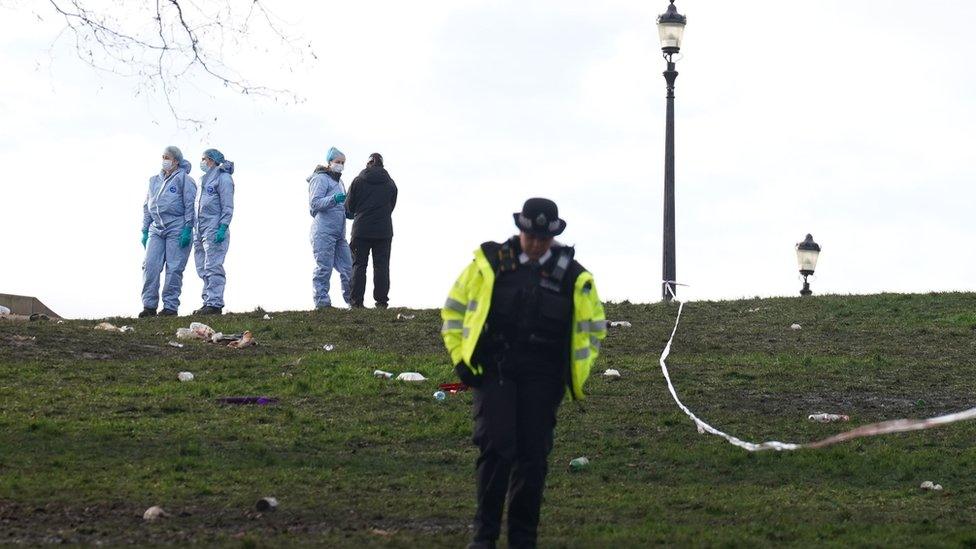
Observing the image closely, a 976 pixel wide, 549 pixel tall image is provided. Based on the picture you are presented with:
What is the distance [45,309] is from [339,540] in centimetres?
2092

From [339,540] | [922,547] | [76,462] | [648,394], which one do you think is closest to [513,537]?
[339,540]

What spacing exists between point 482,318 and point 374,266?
49.8ft

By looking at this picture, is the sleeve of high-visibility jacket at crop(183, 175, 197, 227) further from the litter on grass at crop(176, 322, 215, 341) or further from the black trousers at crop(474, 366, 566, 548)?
the black trousers at crop(474, 366, 566, 548)

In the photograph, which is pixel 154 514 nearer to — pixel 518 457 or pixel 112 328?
pixel 518 457

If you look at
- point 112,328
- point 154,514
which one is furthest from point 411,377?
point 154,514

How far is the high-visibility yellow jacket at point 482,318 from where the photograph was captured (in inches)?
348

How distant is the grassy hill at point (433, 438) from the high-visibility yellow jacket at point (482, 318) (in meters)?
1.12

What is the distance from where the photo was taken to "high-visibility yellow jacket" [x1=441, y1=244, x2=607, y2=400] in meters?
8.83

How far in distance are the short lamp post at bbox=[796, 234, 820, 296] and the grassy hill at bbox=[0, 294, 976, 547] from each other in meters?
4.49

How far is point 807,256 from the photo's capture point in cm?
2664

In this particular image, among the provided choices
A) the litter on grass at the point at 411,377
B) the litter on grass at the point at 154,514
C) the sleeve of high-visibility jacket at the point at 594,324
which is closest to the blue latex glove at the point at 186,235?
the litter on grass at the point at 411,377

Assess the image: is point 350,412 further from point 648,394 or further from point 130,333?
point 130,333

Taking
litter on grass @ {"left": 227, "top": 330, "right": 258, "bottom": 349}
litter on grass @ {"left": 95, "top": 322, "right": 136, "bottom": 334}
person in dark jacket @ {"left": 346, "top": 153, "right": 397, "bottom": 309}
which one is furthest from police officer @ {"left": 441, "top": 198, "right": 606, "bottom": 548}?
person in dark jacket @ {"left": 346, "top": 153, "right": 397, "bottom": 309}

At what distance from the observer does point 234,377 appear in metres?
16.9
